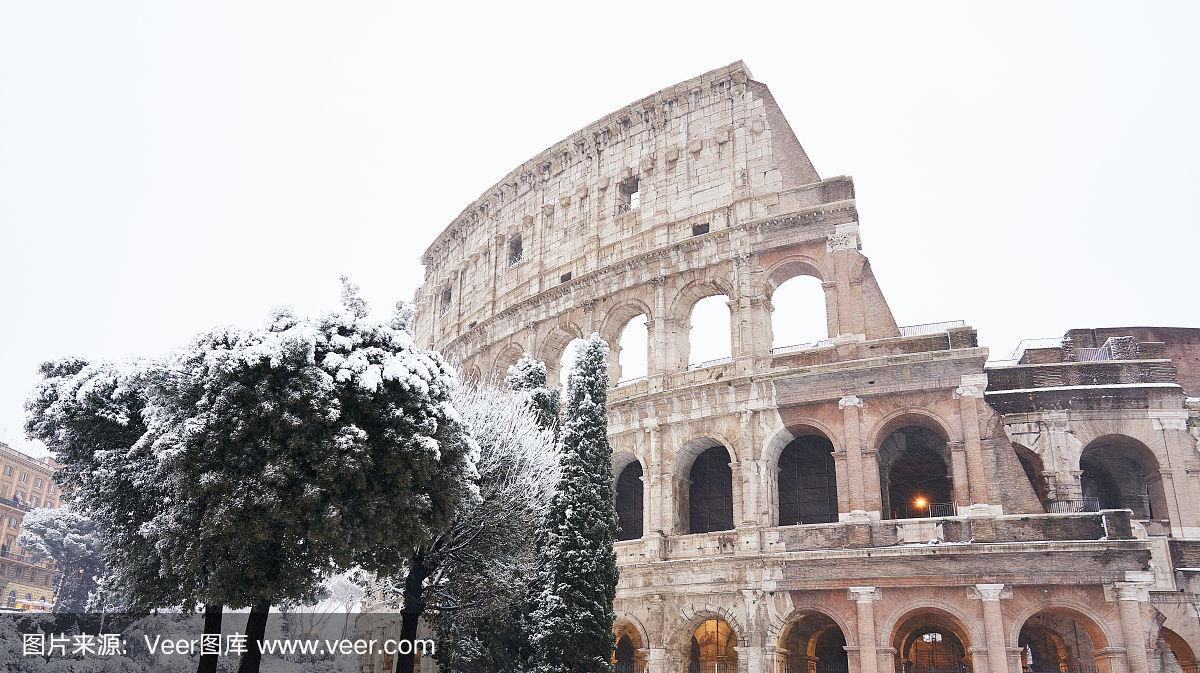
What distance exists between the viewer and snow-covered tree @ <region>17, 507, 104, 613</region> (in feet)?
128

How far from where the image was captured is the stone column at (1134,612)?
637 inches

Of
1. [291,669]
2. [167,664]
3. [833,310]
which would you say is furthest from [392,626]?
[833,310]

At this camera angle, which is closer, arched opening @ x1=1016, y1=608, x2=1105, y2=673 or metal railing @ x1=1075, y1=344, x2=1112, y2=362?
arched opening @ x1=1016, y1=608, x2=1105, y2=673

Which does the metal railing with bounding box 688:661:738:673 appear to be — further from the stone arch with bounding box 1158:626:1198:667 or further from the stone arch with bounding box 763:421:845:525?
the stone arch with bounding box 1158:626:1198:667

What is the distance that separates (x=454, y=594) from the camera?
15688 mm

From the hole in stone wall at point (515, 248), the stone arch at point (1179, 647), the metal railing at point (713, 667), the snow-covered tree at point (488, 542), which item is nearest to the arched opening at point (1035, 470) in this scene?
the stone arch at point (1179, 647)

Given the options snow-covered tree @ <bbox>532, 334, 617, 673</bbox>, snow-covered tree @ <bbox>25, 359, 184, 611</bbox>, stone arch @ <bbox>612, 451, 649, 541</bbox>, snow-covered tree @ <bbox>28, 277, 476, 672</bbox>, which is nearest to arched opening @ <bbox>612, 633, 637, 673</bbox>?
stone arch @ <bbox>612, 451, 649, 541</bbox>

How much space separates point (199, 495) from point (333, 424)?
1.96m

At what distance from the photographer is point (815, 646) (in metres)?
20.6

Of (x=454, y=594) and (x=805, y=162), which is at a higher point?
(x=805, y=162)

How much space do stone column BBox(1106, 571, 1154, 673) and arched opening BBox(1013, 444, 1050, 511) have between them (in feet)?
13.9

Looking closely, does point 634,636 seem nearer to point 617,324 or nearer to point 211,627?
point 617,324

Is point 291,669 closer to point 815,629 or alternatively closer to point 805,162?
point 815,629

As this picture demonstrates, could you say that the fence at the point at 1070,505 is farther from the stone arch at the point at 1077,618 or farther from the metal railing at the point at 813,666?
the metal railing at the point at 813,666
